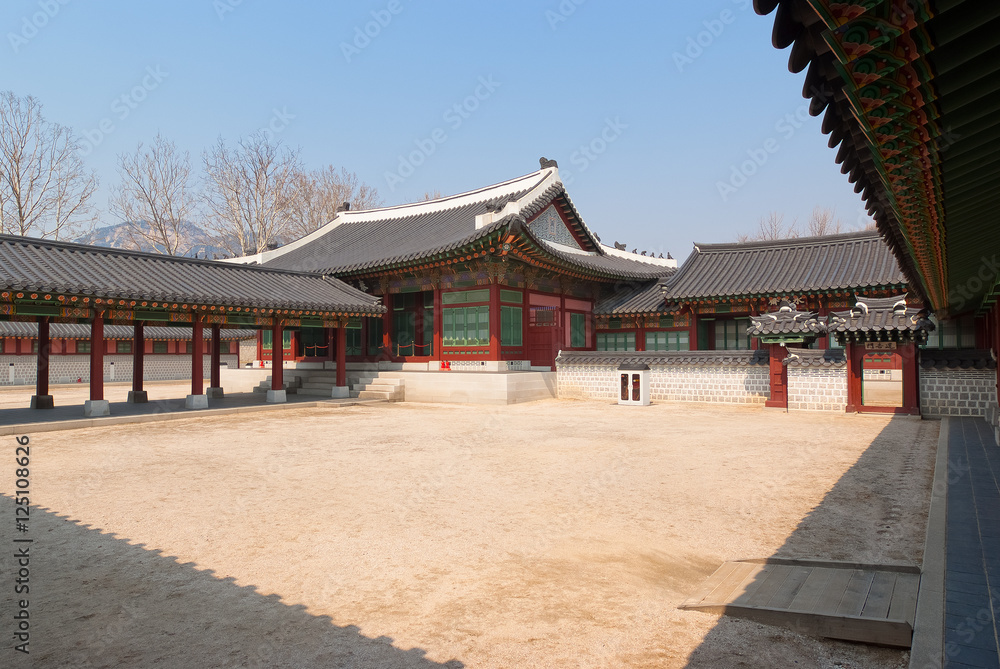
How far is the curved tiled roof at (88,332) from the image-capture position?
28.5 m

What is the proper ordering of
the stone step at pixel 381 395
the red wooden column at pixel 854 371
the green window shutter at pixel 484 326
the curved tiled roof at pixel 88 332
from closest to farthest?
1. the red wooden column at pixel 854 371
2. the stone step at pixel 381 395
3. the green window shutter at pixel 484 326
4. the curved tiled roof at pixel 88 332

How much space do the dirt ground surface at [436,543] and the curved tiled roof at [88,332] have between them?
1895cm

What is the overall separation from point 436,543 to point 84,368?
3417 cm

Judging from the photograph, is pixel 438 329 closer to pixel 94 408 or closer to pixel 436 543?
pixel 94 408

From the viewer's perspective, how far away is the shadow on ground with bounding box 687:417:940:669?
11.1 ft

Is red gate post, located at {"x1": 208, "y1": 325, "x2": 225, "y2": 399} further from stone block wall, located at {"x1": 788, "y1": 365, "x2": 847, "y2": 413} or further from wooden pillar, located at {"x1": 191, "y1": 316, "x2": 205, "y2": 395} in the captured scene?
stone block wall, located at {"x1": 788, "y1": 365, "x2": 847, "y2": 413}

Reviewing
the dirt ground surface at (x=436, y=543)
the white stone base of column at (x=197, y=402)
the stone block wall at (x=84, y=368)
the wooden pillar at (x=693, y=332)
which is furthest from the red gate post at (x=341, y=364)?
the stone block wall at (x=84, y=368)

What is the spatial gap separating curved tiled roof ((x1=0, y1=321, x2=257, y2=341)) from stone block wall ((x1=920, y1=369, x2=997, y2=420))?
24.5 metres

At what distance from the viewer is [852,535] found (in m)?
5.56

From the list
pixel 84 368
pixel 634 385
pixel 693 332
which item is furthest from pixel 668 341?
pixel 84 368

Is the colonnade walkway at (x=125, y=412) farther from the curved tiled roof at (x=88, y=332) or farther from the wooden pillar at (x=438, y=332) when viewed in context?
the curved tiled roof at (x=88, y=332)

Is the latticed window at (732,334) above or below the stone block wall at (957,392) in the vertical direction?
above

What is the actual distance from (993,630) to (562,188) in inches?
871

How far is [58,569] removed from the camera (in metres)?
4.76
